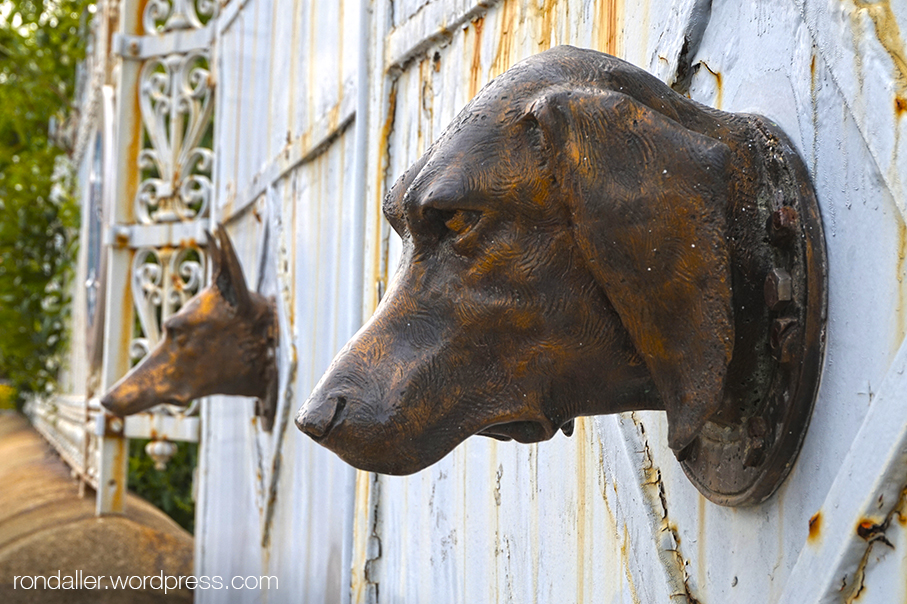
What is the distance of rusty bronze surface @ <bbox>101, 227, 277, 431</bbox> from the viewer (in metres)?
3.69

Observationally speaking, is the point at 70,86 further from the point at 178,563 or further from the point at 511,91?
the point at 511,91

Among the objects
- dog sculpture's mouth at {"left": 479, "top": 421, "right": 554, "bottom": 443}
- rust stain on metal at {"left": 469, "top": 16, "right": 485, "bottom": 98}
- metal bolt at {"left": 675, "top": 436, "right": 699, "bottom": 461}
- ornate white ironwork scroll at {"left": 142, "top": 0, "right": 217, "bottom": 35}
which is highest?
ornate white ironwork scroll at {"left": 142, "top": 0, "right": 217, "bottom": 35}

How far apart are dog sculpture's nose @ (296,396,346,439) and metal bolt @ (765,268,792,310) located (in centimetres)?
47

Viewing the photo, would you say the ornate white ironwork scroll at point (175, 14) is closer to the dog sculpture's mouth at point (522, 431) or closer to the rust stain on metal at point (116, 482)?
the rust stain on metal at point (116, 482)

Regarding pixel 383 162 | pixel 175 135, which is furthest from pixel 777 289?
pixel 175 135

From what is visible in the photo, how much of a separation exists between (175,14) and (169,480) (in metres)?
3.87

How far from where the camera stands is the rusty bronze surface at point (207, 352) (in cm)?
369

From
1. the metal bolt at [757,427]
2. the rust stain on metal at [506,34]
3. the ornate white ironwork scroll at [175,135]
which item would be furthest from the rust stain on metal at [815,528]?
the ornate white ironwork scroll at [175,135]

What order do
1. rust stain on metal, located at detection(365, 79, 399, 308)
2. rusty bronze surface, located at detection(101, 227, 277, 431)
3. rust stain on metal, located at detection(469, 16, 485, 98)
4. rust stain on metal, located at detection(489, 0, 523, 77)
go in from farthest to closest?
rusty bronze surface, located at detection(101, 227, 277, 431) < rust stain on metal, located at detection(365, 79, 399, 308) < rust stain on metal, located at detection(469, 16, 485, 98) < rust stain on metal, located at detection(489, 0, 523, 77)

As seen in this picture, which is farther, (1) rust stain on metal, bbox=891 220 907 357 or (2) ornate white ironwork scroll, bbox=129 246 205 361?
(2) ornate white ironwork scroll, bbox=129 246 205 361

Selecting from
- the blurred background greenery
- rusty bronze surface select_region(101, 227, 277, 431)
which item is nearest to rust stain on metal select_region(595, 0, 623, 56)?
rusty bronze surface select_region(101, 227, 277, 431)

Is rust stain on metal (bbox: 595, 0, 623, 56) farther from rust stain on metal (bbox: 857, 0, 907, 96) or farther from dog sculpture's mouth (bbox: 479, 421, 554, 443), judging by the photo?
dog sculpture's mouth (bbox: 479, 421, 554, 443)

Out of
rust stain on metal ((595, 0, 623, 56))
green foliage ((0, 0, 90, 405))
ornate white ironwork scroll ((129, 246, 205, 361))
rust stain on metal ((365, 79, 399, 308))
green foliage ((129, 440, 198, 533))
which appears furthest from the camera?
green foliage ((0, 0, 90, 405))

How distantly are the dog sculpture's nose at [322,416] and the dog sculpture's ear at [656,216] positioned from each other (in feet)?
1.03
